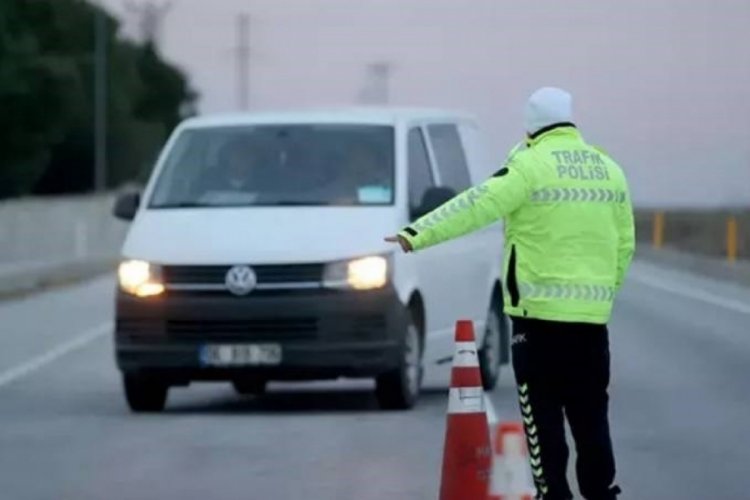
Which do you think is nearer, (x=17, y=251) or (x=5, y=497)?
(x=5, y=497)

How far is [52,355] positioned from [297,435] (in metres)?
9.27

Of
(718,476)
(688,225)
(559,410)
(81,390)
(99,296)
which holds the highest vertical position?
(559,410)

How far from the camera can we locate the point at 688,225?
8925 cm

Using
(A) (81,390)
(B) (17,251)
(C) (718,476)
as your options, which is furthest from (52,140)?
(C) (718,476)

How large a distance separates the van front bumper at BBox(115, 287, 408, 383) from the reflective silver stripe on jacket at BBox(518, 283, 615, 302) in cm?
707

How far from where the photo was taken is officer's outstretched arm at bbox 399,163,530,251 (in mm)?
9750

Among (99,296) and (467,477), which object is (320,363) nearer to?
(467,477)

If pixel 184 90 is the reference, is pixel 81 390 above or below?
above

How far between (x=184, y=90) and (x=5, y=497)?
4296 inches

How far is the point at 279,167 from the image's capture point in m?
18.1

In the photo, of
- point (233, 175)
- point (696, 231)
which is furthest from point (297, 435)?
point (696, 231)

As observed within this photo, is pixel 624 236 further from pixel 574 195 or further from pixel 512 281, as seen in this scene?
pixel 512 281

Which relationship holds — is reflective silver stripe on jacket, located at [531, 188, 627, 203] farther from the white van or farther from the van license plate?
the van license plate

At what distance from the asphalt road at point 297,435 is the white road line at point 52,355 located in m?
0.04
